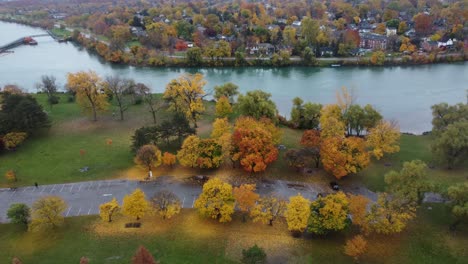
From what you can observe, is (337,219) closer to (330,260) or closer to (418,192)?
(330,260)

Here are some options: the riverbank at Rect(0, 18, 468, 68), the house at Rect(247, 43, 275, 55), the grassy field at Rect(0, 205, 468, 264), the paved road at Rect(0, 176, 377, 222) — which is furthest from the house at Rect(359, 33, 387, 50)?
the grassy field at Rect(0, 205, 468, 264)

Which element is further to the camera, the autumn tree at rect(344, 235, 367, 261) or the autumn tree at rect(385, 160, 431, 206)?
the autumn tree at rect(385, 160, 431, 206)

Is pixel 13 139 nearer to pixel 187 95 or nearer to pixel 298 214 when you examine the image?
pixel 187 95

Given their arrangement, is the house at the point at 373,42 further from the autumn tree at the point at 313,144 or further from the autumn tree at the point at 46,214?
the autumn tree at the point at 46,214

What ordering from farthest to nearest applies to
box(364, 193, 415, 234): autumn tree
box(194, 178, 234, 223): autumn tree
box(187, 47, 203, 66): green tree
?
box(187, 47, 203, 66): green tree < box(194, 178, 234, 223): autumn tree < box(364, 193, 415, 234): autumn tree

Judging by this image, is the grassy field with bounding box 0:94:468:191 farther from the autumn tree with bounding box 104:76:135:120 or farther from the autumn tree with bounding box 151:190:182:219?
the autumn tree with bounding box 151:190:182:219

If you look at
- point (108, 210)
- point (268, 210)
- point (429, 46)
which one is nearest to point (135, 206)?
point (108, 210)
